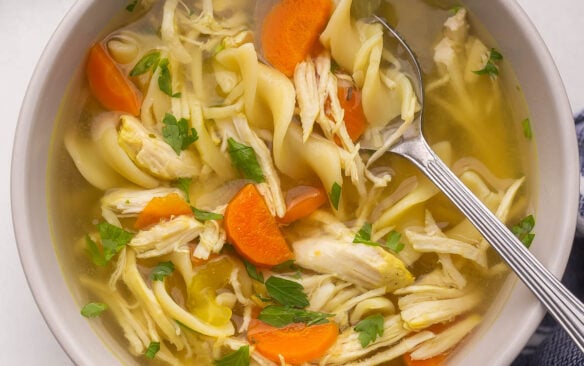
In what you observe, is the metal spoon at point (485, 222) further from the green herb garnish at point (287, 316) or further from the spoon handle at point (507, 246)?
the green herb garnish at point (287, 316)

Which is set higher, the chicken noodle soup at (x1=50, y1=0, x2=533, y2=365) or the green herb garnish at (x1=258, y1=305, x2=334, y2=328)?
the chicken noodle soup at (x1=50, y1=0, x2=533, y2=365)

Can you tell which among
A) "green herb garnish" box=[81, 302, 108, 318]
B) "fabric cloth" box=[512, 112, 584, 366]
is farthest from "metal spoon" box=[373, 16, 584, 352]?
"green herb garnish" box=[81, 302, 108, 318]

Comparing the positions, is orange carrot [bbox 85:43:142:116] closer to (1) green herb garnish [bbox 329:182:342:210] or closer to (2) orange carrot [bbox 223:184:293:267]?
(2) orange carrot [bbox 223:184:293:267]

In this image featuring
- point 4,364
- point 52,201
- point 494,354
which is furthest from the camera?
point 4,364

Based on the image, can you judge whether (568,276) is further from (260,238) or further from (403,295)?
Result: (260,238)

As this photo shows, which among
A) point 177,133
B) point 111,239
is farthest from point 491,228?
point 111,239

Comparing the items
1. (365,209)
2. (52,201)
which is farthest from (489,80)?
(52,201)
